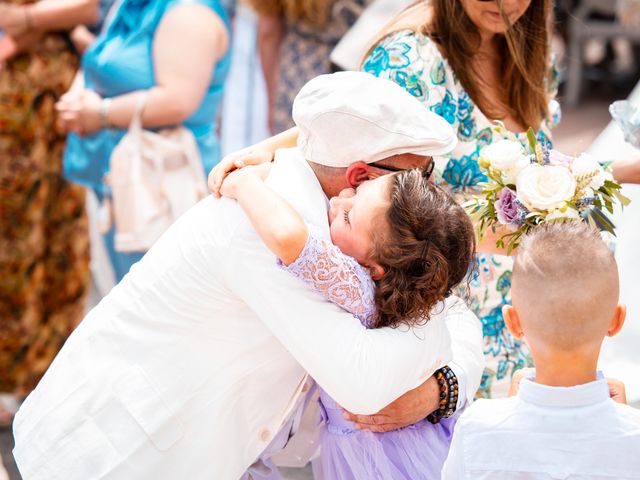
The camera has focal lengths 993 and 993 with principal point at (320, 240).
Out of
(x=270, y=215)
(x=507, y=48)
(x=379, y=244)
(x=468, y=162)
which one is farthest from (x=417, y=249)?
(x=507, y=48)

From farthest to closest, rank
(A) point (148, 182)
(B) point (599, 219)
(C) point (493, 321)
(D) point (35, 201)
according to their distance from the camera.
Answer: (D) point (35, 201) < (A) point (148, 182) < (C) point (493, 321) < (B) point (599, 219)

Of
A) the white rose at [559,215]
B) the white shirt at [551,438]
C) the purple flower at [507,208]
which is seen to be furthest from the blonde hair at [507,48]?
the white shirt at [551,438]

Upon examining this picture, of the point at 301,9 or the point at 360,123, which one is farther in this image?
the point at 301,9

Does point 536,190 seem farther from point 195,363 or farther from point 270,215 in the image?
point 195,363

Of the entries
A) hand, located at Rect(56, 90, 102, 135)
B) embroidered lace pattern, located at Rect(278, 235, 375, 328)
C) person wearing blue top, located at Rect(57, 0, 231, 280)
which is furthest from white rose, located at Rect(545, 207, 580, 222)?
hand, located at Rect(56, 90, 102, 135)

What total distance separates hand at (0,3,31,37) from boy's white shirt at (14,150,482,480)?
2207mm

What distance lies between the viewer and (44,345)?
4453 millimetres

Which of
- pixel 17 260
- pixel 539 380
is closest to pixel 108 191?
pixel 17 260

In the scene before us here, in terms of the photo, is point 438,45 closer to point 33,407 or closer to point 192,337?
point 192,337

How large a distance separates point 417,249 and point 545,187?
40 cm

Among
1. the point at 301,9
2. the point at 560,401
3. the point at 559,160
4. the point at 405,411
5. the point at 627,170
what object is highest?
the point at 559,160

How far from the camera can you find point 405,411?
216 cm

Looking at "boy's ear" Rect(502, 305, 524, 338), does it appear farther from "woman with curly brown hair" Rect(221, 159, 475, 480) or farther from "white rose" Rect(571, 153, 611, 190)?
"white rose" Rect(571, 153, 611, 190)

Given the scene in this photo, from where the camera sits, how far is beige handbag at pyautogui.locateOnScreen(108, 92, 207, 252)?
3809mm
